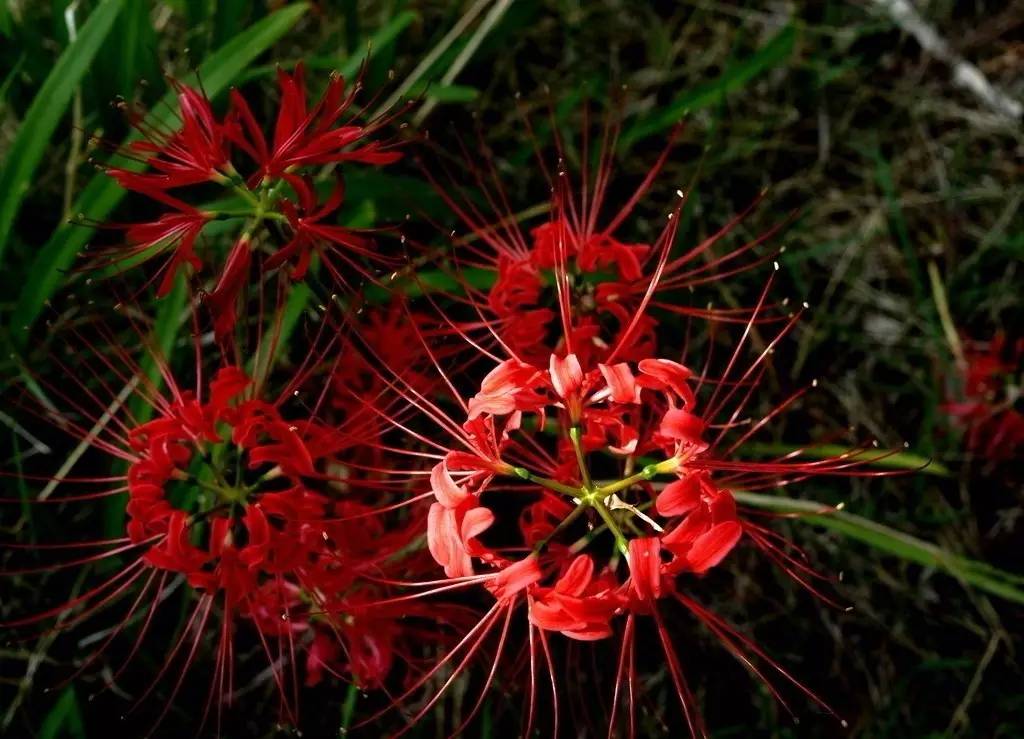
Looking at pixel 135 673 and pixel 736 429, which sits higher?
pixel 135 673

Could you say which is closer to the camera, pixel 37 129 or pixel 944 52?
pixel 37 129

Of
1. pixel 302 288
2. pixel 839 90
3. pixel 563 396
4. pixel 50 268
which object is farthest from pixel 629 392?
pixel 839 90

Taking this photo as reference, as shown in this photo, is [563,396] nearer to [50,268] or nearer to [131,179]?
[131,179]

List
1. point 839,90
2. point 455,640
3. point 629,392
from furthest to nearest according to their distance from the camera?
1. point 839,90
2. point 455,640
3. point 629,392

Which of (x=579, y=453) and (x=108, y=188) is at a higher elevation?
(x=108, y=188)

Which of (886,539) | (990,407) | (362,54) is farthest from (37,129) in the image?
(990,407)

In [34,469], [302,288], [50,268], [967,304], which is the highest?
[50,268]

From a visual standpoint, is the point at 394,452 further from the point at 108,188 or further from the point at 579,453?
the point at 108,188

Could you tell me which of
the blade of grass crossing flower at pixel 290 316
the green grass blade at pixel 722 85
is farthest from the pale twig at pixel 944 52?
the blade of grass crossing flower at pixel 290 316

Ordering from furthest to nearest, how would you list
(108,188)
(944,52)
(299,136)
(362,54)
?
(944,52)
(362,54)
(108,188)
(299,136)
